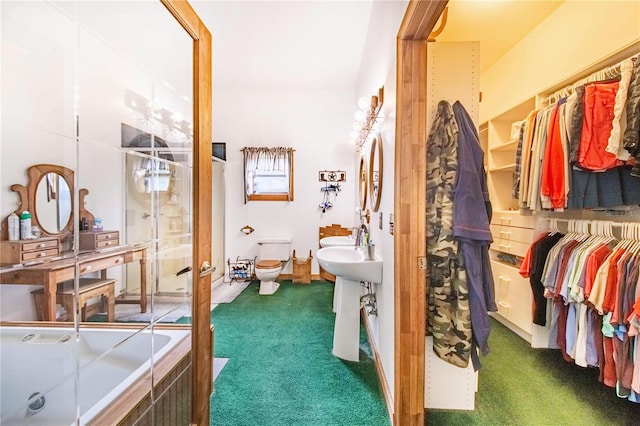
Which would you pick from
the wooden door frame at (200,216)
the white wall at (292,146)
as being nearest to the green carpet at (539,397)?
the wooden door frame at (200,216)

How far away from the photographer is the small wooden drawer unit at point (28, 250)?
2.80 ft

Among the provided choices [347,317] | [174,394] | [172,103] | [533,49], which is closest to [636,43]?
[533,49]

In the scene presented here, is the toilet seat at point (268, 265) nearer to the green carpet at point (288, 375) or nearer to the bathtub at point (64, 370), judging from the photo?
the green carpet at point (288, 375)

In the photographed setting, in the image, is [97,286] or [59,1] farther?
[97,286]

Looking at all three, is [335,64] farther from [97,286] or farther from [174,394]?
[174,394]

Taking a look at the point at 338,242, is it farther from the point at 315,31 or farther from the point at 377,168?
the point at 315,31

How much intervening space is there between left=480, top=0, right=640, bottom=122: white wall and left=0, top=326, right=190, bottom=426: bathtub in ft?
10.3

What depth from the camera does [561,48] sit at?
2068 millimetres

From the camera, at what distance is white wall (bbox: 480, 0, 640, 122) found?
64.8 inches

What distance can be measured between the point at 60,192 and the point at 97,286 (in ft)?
1.26

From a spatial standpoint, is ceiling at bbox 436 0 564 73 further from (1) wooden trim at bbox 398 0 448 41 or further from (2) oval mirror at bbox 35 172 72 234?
(2) oval mirror at bbox 35 172 72 234

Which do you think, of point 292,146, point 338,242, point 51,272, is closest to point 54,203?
point 51,272

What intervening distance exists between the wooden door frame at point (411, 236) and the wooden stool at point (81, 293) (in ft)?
4.34

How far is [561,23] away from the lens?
206 centimetres
